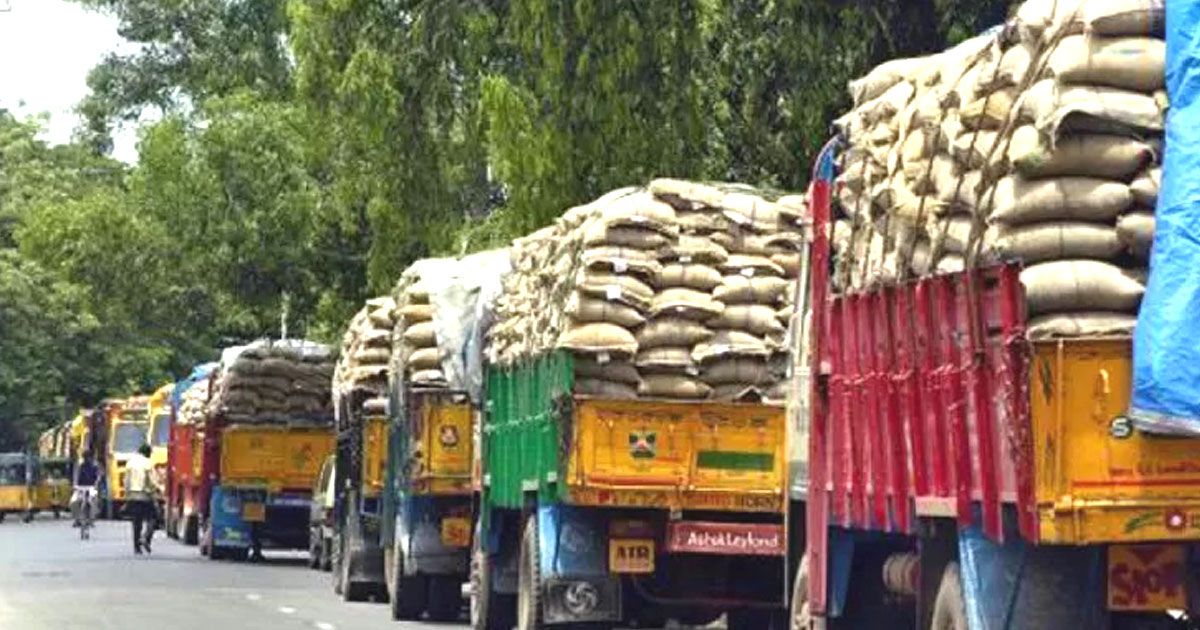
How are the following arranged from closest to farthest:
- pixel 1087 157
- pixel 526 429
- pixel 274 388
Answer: pixel 1087 157
pixel 526 429
pixel 274 388

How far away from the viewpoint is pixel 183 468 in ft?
172

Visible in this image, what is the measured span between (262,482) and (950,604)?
3223cm

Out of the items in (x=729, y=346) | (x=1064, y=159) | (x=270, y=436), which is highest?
(x=270, y=436)

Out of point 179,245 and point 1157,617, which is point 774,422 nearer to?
point 1157,617

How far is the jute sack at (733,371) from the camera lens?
18.8m

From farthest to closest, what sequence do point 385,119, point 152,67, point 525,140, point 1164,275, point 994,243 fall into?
point 152,67 < point 385,119 < point 525,140 < point 994,243 < point 1164,275

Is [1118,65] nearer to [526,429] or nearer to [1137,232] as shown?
[1137,232]

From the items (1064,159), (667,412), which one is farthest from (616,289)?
(1064,159)

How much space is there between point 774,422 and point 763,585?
3.70 ft

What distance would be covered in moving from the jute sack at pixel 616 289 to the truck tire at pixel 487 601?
424 cm

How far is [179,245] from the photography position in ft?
178

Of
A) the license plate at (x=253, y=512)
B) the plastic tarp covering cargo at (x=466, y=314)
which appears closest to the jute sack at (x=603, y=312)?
the plastic tarp covering cargo at (x=466, y=314)

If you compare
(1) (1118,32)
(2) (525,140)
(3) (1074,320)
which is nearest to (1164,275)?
(3) (1074,320)

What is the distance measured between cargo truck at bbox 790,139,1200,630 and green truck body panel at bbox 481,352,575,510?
5846 millimetres
